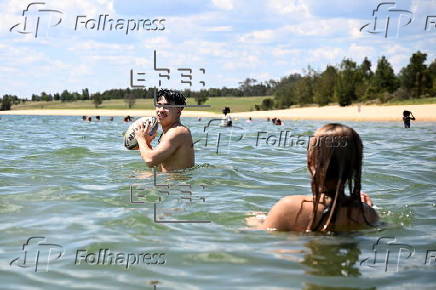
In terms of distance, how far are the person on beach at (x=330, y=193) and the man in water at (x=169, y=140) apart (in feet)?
13.5

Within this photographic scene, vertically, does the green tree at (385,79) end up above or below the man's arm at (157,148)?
above

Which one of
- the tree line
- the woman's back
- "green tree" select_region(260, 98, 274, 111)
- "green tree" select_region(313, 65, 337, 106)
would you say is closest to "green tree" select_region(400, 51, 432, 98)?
the tree line

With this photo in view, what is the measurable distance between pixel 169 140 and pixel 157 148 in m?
0.22

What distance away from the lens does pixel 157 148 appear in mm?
9039

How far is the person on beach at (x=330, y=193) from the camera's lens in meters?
4.39

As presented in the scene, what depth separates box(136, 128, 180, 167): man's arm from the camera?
8.84m

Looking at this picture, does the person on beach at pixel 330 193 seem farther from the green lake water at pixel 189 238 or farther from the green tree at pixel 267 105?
the green tree at pixel 267 105

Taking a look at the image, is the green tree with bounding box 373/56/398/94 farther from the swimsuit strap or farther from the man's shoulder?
the swimsuit strap

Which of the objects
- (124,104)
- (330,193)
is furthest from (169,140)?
(124,104)

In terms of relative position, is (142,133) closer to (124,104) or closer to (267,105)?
(267,105)

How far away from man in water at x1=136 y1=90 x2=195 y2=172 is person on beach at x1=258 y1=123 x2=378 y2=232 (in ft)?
13.5

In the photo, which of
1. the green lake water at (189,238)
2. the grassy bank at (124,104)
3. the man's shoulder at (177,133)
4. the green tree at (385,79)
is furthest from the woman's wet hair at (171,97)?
the grassy bank at (124,104)

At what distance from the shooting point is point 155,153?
8.93 m

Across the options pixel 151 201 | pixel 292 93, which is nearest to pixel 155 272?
pixel 151 201
